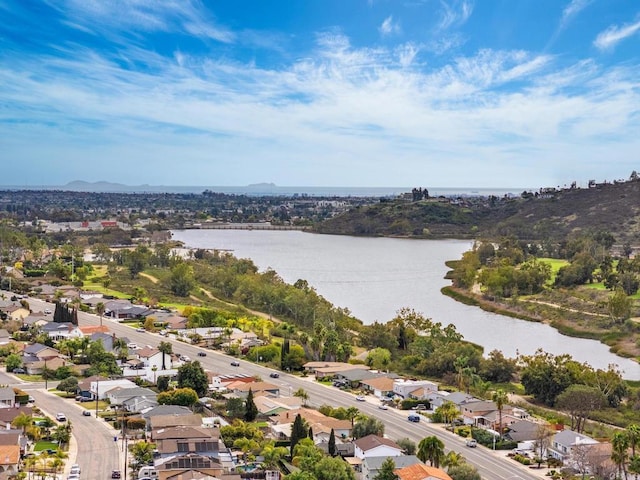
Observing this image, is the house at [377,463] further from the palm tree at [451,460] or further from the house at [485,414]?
the house at [485,414]

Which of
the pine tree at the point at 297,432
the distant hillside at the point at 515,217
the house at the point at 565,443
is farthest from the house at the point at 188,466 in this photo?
the distant hillside at the point at 515,217

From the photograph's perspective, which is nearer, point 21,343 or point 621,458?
point 621,458

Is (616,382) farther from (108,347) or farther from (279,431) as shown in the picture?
(108,347)

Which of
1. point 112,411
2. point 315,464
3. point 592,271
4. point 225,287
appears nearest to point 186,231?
point 225,287

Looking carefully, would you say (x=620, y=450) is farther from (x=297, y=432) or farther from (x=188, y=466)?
(x=188, y=466)

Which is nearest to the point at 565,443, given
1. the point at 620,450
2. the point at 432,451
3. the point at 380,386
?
the point at 620,450
